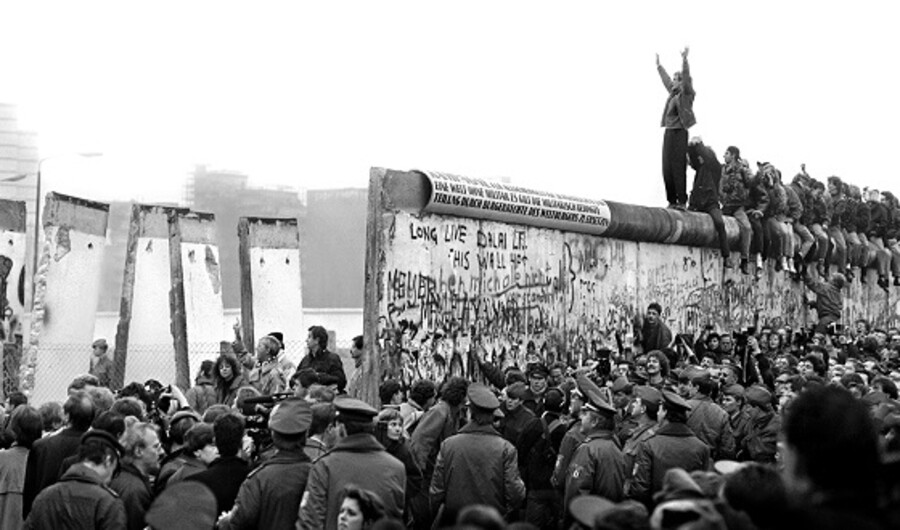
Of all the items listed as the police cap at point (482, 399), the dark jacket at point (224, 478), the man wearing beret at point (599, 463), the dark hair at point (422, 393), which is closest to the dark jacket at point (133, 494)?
the dark jacket at point (224, 478)

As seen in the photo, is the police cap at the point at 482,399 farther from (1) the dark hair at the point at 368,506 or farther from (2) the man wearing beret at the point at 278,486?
(1) the dark hair at the point at 368,506

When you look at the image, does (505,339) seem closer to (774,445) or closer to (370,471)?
(774,445)

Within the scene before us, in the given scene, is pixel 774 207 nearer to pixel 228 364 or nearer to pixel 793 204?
pixel 793 204

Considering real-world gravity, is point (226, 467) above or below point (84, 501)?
above

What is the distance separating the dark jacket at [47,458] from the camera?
10.1 metres

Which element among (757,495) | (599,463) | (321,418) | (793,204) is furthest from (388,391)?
(793,204)

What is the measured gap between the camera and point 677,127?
2647cm

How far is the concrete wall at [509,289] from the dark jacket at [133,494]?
801 cm

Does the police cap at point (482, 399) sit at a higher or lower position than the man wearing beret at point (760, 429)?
higher

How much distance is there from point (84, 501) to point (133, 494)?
2.33 feet

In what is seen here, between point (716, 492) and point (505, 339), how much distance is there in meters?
13.2

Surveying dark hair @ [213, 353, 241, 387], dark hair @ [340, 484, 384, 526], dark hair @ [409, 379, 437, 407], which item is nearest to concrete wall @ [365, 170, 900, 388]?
dark hair @ [213, 353, 241, 387]

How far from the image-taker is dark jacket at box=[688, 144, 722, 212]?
2709 cm

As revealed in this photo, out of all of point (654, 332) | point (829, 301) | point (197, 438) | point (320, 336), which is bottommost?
point (197, 438)
